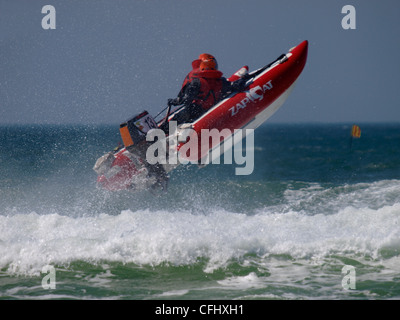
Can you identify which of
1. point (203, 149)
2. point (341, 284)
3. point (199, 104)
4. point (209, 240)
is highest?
point (199, 104)

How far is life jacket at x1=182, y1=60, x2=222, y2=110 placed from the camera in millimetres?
8406

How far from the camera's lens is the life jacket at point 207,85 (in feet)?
27.6

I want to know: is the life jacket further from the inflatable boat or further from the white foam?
the white foam

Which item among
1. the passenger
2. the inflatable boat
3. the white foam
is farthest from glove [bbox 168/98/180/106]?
the white foam

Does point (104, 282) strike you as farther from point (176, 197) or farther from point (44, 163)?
point (44, 163)

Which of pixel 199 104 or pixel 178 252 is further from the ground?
pixel 199 104

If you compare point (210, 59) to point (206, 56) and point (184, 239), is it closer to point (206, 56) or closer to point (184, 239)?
point (206, 56)

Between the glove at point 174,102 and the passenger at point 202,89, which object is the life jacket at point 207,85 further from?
the glove at point 174,102

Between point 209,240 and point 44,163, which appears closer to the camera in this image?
point 209,240

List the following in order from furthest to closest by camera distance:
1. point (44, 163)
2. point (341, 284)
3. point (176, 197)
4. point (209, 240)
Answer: point (44, 163), point (176, 197), point (209, 240), point (341, 284)

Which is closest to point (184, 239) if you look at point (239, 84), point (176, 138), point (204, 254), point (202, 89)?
point (204, 254)

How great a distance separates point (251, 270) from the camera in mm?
6664

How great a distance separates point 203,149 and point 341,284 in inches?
130

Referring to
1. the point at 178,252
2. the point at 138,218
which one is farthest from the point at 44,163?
the point at 178,252
